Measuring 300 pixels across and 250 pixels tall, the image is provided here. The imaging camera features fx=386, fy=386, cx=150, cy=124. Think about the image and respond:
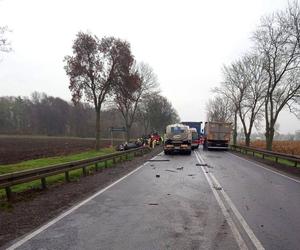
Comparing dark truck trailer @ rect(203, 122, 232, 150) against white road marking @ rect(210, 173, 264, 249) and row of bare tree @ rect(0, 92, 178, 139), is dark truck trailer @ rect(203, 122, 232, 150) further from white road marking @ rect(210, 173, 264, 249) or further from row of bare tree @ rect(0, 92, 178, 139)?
row of bare tree @ rect(0, 92, 178, 139)

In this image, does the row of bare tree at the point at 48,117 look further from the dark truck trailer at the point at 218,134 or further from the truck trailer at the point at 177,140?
the truck trailer at the point at 177,140

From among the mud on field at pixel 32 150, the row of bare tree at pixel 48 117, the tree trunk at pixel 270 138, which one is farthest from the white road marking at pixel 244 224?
the row of bare tree at pixel 48 117

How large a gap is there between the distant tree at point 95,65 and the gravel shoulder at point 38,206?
18371mm

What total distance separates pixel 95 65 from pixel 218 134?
17.6 m

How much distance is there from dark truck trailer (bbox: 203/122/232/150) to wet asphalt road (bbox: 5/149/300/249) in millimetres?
29847

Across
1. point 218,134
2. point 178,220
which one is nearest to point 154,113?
point 218,134

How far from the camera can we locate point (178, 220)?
778 cm

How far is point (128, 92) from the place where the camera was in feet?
111

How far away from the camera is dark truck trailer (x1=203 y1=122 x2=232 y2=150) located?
4256 cm

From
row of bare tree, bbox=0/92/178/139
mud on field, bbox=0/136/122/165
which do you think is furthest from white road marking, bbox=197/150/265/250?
row of bare tree, bbox=0/92/178/139

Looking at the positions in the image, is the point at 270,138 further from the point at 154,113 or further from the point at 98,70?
the point at 154,113

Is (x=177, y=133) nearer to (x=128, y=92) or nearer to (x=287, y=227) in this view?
(x=128, y=92)

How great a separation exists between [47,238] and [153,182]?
26.4 ft

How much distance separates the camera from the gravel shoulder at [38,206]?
7219mm
